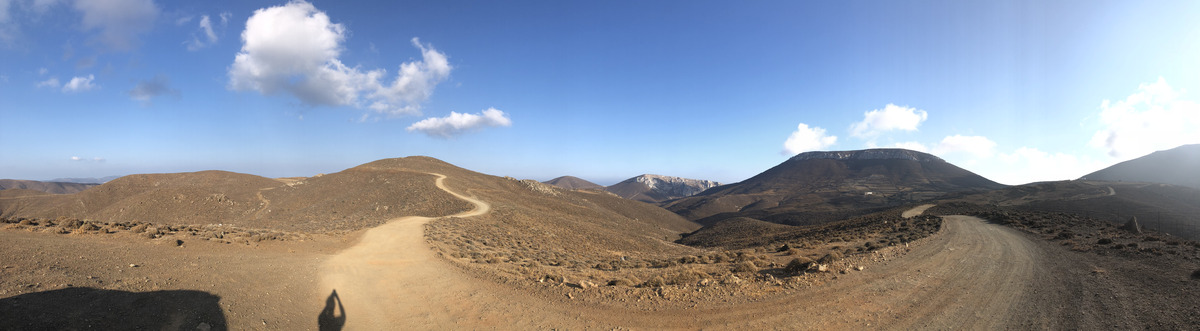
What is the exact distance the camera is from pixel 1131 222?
23172mm

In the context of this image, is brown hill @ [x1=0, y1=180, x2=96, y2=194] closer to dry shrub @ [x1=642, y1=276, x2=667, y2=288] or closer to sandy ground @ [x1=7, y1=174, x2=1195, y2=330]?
sandy ground @ [x1=7, y1=174, x2=1195, y2=330]

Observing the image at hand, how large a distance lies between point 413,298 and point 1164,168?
232 metres

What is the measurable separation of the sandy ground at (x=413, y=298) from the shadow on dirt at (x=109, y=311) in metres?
0.03

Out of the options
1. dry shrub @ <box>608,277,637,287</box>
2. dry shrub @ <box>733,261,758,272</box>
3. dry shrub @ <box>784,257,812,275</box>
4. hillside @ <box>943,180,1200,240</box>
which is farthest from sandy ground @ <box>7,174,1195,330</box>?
hillside @ <box>943,180,1200,240</box>

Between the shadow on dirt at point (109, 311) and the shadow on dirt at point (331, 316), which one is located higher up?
the shadow on dirt at point (109, 311)

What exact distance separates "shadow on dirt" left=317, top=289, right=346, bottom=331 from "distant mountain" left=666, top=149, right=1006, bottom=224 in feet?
→ 294

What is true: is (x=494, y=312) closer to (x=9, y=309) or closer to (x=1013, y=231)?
(x=9, y=309)

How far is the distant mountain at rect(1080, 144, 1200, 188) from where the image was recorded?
116 meters

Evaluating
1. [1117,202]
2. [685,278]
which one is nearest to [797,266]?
[685,278]

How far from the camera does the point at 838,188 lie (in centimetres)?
14838

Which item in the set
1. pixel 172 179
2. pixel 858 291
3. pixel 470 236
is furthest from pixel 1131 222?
pixel 172 179

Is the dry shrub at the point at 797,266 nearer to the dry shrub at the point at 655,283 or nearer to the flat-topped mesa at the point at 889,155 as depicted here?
the dry shrub at the point at 655,283

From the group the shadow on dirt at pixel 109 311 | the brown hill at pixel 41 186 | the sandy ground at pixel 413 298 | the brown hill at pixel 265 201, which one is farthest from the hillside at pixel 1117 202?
→ the brown hill at pixel 41 186

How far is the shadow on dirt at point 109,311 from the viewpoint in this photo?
670 centimetres
